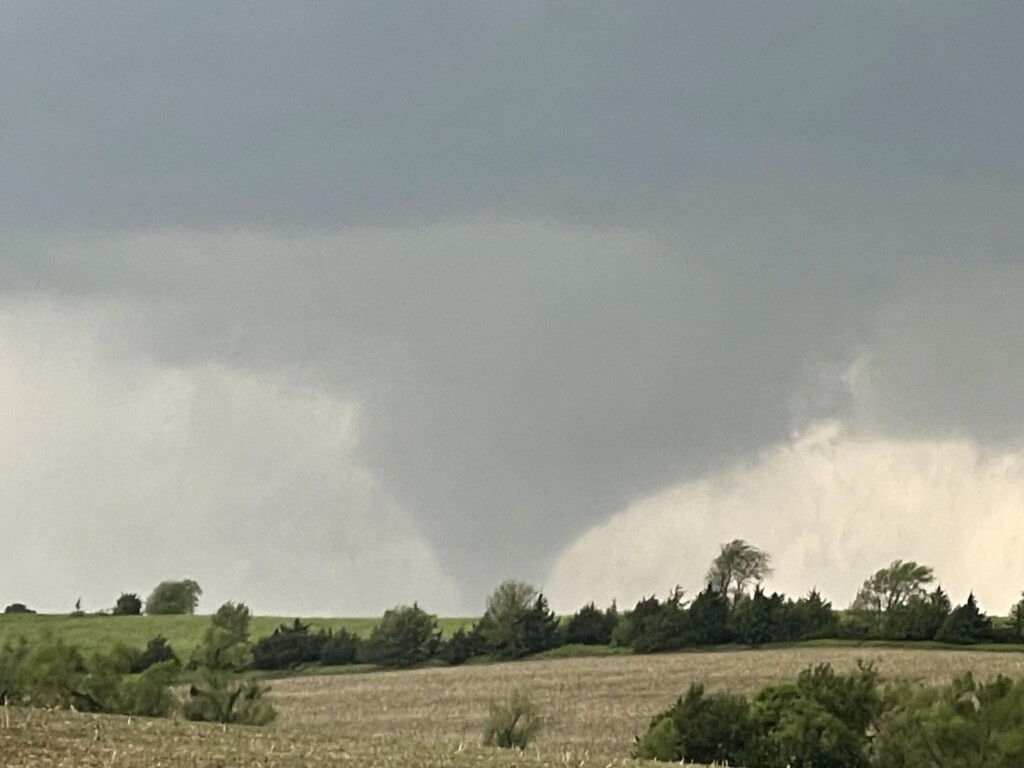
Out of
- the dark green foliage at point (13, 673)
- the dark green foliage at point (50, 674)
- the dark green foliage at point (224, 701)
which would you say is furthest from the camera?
the dark green foliage at point (13, 673)

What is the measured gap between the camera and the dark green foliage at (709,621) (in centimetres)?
12356

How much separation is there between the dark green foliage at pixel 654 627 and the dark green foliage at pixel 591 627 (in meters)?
1.58

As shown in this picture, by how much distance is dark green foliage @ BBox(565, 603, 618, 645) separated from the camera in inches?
5054

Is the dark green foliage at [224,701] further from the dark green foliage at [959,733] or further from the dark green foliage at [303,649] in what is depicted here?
the dark green foliage at [303,649]

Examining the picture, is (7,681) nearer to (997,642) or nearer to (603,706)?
(603,706)

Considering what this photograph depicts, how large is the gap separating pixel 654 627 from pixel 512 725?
187 feet

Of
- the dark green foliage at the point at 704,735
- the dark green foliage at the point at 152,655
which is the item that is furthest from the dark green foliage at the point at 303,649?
the dark green foliage at the point at 704,735

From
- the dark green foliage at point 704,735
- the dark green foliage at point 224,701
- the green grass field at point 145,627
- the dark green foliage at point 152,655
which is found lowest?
the dark green foliage at point 704,735

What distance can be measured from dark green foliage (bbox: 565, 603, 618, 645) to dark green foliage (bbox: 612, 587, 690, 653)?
5.19 feet

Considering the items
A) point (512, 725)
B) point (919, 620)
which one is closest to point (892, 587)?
point (919, 620)

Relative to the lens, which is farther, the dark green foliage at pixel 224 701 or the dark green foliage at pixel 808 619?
the dark green foliage at pixel 808 619

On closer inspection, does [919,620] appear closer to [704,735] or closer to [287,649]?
[287,649]

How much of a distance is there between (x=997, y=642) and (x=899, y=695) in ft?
186

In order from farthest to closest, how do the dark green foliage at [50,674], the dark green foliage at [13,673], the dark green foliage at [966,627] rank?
1. the dark green foliage at [966,627]
2. the dark green foliage at [13,673]
3. the dark green foliage at [50,674]
